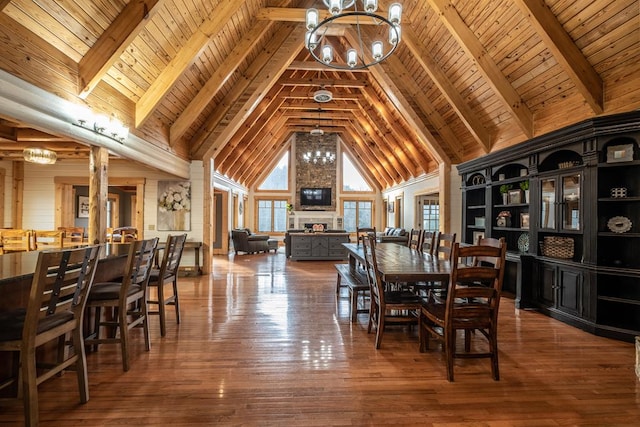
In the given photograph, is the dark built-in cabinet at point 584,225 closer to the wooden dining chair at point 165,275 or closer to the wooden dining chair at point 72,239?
the wooden dining chair at point 165,275

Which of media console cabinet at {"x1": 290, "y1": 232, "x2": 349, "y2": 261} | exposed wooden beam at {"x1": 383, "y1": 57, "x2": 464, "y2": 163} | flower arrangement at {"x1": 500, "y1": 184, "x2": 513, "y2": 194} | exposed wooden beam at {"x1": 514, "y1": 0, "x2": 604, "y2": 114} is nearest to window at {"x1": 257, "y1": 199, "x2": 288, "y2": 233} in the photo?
media console cabinet at {"x1": 290, "y1": 232, "x2": 349, "y2": 261}

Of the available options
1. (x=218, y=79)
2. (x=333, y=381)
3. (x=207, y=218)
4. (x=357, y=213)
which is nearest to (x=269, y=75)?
(x=218, y=79)

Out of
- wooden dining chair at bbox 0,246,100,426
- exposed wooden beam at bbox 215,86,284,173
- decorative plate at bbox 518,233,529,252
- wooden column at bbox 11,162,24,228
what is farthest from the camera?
exposed wooden beam at bbox 215,86,284,173

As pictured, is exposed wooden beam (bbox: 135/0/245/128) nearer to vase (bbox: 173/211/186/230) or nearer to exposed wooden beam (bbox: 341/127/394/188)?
vase (bbox: 173/211/186/230)

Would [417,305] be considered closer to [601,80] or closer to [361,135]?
[601,80]

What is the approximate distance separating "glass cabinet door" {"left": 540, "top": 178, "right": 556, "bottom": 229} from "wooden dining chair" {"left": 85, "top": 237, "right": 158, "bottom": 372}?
198 inches

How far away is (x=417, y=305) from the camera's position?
311 cm

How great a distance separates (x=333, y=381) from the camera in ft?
8.24

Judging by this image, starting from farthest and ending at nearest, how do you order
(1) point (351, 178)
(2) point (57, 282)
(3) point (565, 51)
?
1. (1) point (351, 178)
2. (3) point (565, 51)
3. (2) point (57, 282)

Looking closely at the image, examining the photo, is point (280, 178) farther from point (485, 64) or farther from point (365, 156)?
point (485, 64)

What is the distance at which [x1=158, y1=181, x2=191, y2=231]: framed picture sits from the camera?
707 centimetres

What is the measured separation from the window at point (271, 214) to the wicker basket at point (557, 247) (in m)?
10.9

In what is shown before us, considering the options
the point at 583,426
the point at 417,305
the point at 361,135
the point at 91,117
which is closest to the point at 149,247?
the point at 91,117

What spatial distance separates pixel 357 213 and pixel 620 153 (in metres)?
11.3
